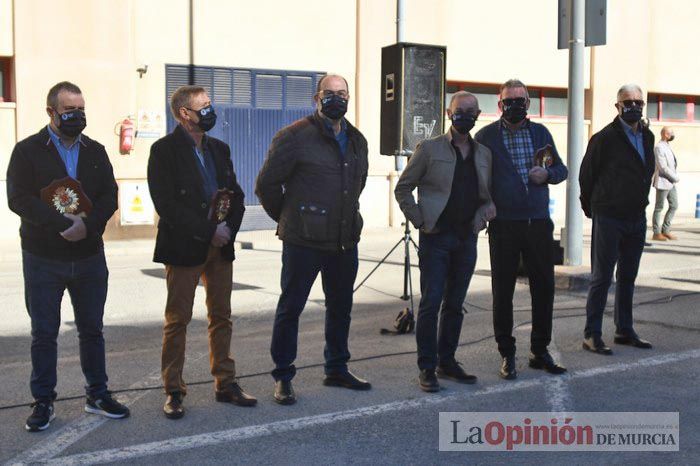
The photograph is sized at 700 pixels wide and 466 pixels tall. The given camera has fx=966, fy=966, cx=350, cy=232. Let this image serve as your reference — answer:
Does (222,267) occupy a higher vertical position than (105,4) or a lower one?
lower

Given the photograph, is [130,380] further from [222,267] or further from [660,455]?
[660,455]

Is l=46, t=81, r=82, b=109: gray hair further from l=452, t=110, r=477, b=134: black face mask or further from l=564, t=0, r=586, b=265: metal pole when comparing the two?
l=564, t=0, r=586, b=265: metal pole

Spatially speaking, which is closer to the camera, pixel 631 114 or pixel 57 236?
pixel 57 236

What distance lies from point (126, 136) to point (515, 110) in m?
11.6

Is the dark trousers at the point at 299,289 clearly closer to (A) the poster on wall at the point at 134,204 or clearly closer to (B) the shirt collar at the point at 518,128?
(B) the shirt collar at the point at 518,128

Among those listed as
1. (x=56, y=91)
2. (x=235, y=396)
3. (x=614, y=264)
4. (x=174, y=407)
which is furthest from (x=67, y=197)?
(x=614, y=264)

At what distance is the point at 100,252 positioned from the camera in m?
5.59

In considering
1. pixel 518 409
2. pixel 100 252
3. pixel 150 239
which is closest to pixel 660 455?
pixel 518 409

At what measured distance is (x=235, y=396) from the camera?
5.84 meters

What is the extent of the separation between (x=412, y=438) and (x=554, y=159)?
237 cm

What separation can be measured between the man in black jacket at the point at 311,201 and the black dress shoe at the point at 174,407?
61 centimetres

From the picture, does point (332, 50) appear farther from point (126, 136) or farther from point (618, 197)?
point (618, 197)

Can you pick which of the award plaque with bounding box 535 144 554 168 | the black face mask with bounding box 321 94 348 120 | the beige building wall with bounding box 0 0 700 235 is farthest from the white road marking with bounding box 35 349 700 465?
the beige building wall with bounding box 0 0 700 235

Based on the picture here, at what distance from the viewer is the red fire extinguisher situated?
16.9 meters
